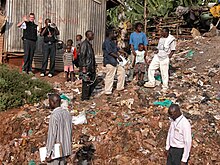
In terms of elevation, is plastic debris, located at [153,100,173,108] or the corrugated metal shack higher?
the corrugated metal shack

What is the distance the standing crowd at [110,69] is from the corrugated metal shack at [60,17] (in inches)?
26.2

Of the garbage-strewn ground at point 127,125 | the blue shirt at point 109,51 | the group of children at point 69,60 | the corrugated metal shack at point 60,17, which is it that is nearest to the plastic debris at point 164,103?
the garbage-strewn ground at point 127,125

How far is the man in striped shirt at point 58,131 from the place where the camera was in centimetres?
480

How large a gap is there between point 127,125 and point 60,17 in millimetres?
5845

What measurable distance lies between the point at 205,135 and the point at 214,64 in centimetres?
515

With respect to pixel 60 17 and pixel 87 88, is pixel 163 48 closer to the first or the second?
pixel 87 88

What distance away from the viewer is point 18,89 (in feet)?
28.8

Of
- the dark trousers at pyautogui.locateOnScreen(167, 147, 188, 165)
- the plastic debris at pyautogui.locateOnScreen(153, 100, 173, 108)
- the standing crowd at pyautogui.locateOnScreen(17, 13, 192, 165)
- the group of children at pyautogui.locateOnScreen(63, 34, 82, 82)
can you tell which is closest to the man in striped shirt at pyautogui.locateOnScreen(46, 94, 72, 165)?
the standing crowd at pyautogui.locateOnScreen(17, 13, 192, 165)

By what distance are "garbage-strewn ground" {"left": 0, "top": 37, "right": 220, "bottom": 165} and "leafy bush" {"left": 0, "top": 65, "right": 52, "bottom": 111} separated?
0.22 m

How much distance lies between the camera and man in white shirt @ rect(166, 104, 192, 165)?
496 cm

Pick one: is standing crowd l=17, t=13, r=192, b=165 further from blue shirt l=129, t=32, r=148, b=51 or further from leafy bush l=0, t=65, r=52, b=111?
leafy bush l=0, t=65, r=52, b=111

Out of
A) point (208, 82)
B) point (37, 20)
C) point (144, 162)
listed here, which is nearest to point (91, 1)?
point (37, 20)

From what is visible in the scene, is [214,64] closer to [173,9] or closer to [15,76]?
[15,76]

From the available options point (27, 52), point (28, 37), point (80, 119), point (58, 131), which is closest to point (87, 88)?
point (80, 119)
